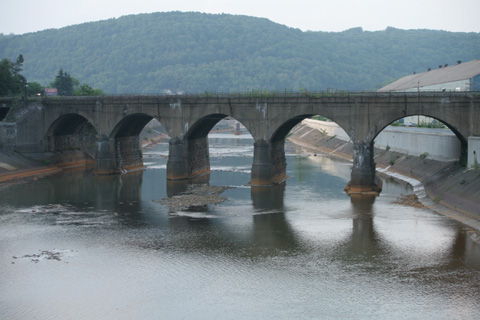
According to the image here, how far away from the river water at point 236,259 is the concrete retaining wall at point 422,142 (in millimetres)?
9839

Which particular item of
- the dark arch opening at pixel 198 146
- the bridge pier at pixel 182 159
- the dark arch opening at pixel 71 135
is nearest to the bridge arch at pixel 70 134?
the dark arch opening at pixel 71 135

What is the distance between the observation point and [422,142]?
73.9 metres

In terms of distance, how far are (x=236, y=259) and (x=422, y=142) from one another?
4372cm

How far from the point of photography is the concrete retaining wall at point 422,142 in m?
65.8

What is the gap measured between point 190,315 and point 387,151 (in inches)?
2589

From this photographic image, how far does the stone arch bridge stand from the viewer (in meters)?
61.0

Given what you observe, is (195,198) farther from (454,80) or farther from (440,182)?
(454,80)

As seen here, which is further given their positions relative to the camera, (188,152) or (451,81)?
(451,81)

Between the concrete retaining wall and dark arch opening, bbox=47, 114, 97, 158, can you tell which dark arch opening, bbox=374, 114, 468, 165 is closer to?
the concrete retaining wall

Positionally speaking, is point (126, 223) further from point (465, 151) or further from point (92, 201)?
point (465, 151)

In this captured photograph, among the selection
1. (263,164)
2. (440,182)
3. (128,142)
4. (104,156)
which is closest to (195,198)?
(263,164)

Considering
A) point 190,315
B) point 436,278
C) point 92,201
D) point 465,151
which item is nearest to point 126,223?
point 92,201

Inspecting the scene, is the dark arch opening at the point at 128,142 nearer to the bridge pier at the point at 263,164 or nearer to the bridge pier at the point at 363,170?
the bridge pier at the point at 263,164

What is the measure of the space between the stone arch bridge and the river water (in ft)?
27.6
